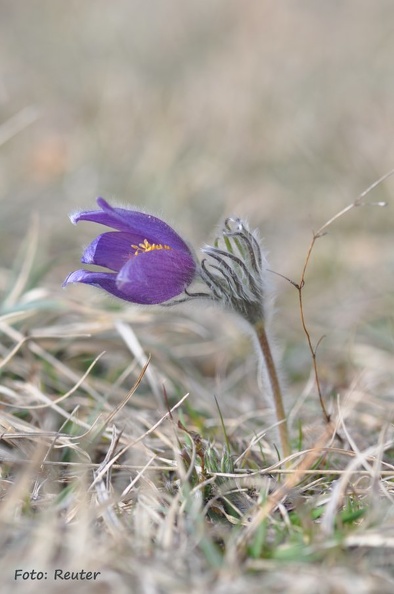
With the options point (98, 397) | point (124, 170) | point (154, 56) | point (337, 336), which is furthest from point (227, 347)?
point (154, 56)

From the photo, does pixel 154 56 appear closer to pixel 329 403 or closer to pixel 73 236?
pixel 73 236

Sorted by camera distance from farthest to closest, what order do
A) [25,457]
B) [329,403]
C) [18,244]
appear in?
1. [18,244]
2. [329,403]
3. [25,457]

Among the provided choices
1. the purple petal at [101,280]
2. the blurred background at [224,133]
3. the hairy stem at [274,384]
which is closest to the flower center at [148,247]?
the purple petal at [101,280]

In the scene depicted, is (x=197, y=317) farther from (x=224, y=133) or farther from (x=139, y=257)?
(x=224, y=133)

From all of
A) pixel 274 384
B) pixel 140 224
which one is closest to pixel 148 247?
pixel 140 224

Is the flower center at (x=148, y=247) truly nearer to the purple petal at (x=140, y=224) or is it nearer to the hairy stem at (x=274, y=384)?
the purple petal at (x=140, y=224)

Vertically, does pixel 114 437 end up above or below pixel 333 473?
above
